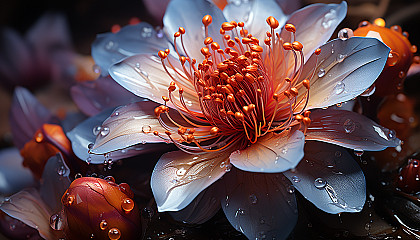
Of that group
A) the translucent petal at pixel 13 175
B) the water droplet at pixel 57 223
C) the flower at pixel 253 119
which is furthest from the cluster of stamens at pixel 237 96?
the translucent petal at pixel 13 175

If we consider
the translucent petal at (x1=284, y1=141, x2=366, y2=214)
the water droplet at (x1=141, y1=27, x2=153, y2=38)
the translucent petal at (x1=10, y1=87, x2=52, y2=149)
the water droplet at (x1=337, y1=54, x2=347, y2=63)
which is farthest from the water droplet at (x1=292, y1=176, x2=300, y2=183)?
the translucent petal at (x1=10, y1=87, x2=52, y2=149)

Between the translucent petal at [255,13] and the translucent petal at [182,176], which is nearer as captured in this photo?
the translucent petal at [182,176]

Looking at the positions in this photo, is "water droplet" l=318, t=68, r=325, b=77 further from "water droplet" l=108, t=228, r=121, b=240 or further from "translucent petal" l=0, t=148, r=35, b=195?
"translucent petal" l=0, t=148, r=35, b=195

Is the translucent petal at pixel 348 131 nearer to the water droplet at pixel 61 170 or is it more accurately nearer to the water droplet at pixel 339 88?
the water droplet at pixel 339 88

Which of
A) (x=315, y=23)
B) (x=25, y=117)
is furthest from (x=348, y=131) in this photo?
(x=25, y=117)

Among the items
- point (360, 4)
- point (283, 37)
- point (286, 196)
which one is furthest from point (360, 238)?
point (360, 4)

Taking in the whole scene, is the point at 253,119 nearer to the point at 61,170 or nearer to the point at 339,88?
the point at 339,88
